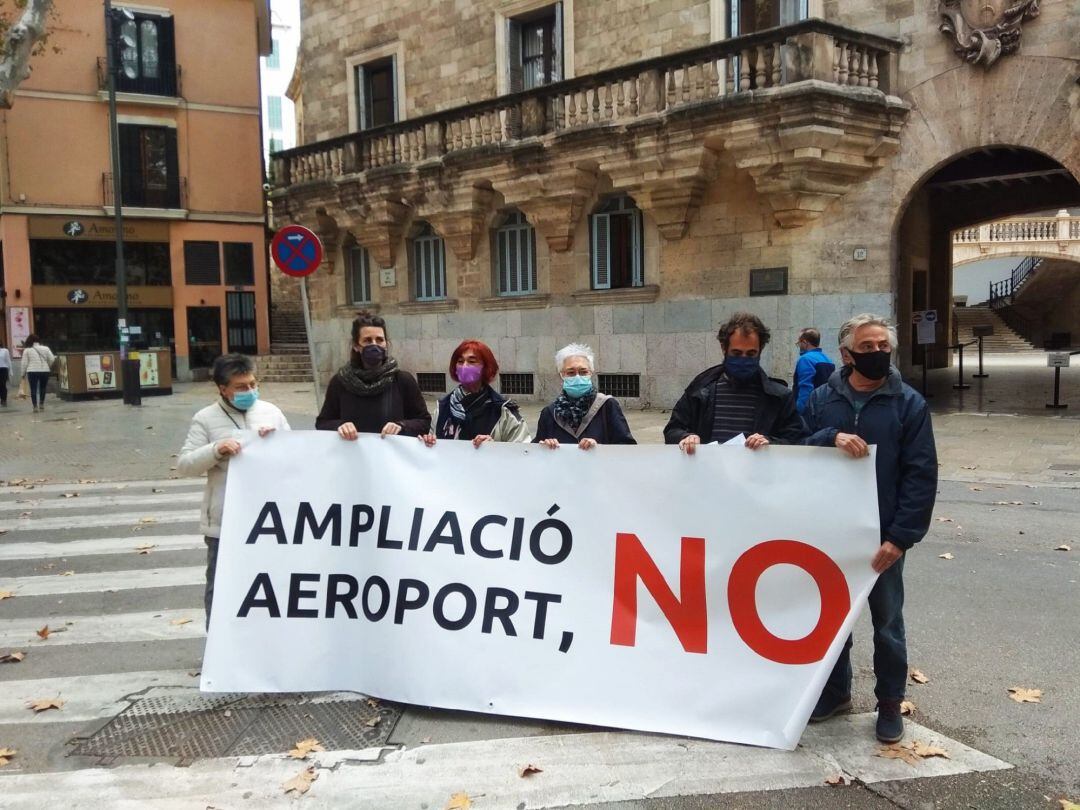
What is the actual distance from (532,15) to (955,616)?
16.2 metres

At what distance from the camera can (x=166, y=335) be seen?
3052 centimetres

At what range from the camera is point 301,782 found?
3502 millimetres

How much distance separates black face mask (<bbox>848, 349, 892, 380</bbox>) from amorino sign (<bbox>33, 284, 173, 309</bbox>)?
99.2 feet

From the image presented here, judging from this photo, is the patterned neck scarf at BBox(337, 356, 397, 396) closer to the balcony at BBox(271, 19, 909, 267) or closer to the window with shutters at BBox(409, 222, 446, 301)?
the balcony at BBox(271, 19, 909, 267)

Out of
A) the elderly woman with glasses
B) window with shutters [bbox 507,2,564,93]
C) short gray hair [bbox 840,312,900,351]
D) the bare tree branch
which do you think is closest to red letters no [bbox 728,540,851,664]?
short gray hair [bbox 840,312,900,351]

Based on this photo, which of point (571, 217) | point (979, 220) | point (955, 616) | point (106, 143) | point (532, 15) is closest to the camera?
point (955, 616)

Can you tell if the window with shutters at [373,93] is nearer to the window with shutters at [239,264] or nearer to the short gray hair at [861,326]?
the window with shutters at [239,264]

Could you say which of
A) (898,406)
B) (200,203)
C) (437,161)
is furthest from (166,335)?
(898,406)

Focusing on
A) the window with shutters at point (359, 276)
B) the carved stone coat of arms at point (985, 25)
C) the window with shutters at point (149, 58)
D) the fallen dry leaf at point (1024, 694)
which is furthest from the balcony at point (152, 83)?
the fallen dry leaf at point (1024, 694)

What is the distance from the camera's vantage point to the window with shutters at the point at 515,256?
1877 cm

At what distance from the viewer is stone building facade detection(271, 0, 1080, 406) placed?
13.4 meters

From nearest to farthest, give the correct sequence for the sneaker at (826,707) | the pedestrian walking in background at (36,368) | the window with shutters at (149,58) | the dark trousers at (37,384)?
the sneaker at (826,707)
the pedestrian walking in background at (36,368)
the dark trousers at (37,384)
the window with shutters at (149,58)

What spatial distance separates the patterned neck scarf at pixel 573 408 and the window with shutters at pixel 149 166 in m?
29.5

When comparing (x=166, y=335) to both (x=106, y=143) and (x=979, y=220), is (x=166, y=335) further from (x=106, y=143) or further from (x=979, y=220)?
(x=979, y=220)
